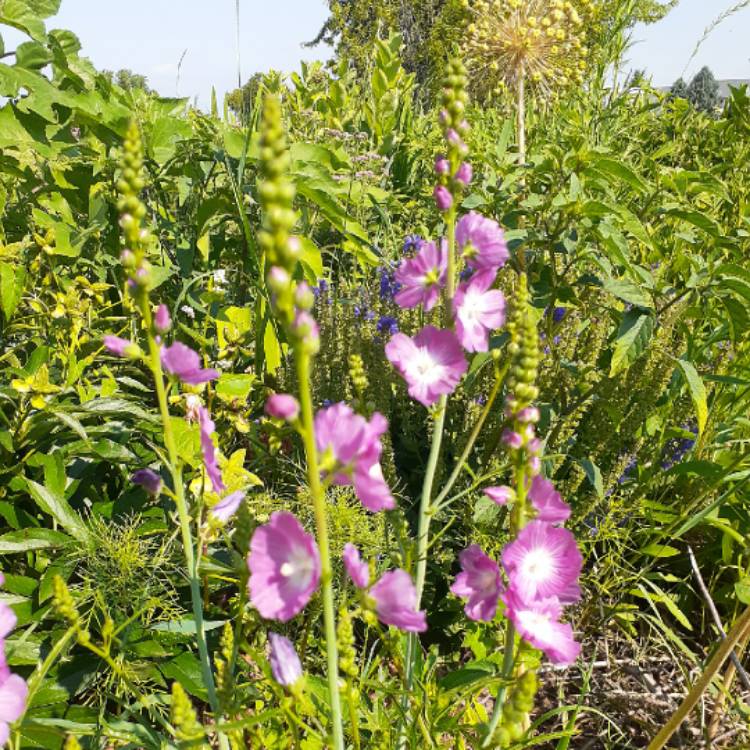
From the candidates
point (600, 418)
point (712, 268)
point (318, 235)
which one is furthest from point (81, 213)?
point (712, 268)

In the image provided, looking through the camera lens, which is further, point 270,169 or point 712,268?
point 712,268

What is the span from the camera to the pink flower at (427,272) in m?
0.98

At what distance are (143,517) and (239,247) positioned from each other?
1.18 metres

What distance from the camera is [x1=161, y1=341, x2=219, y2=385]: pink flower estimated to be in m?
0.83

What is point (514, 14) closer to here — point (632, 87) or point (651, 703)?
point (632, 87)

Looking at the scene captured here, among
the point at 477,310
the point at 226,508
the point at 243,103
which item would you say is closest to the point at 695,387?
the point at 477,310

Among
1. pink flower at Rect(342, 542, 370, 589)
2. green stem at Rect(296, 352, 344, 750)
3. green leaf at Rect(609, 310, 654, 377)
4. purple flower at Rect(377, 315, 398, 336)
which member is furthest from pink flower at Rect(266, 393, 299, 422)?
purple flower at Rect(377, 315, 398, 336)

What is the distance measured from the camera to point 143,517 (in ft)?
5.14

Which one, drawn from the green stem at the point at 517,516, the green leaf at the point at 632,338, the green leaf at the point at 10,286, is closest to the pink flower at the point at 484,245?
the green stem at the point at 517,516

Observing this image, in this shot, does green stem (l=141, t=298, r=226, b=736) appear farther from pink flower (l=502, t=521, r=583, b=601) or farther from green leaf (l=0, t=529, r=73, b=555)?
green leaf (l=0, t=529, r=73, b=555)

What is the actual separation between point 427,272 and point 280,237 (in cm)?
41

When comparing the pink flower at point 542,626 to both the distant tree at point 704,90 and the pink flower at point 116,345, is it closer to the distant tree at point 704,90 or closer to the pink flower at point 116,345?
the pink flower at point 116,345

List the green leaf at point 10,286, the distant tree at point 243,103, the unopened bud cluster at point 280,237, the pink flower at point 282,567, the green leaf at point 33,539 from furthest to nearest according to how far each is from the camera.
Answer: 1. the distant tree at point 243,103
2. the green leaf at point 10,286
3. the green leaf at point 33,539
4. the pink flower at point 282,567
5. the unopened bud cluster at point 280,237

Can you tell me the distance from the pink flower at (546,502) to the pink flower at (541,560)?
0.5 inches
